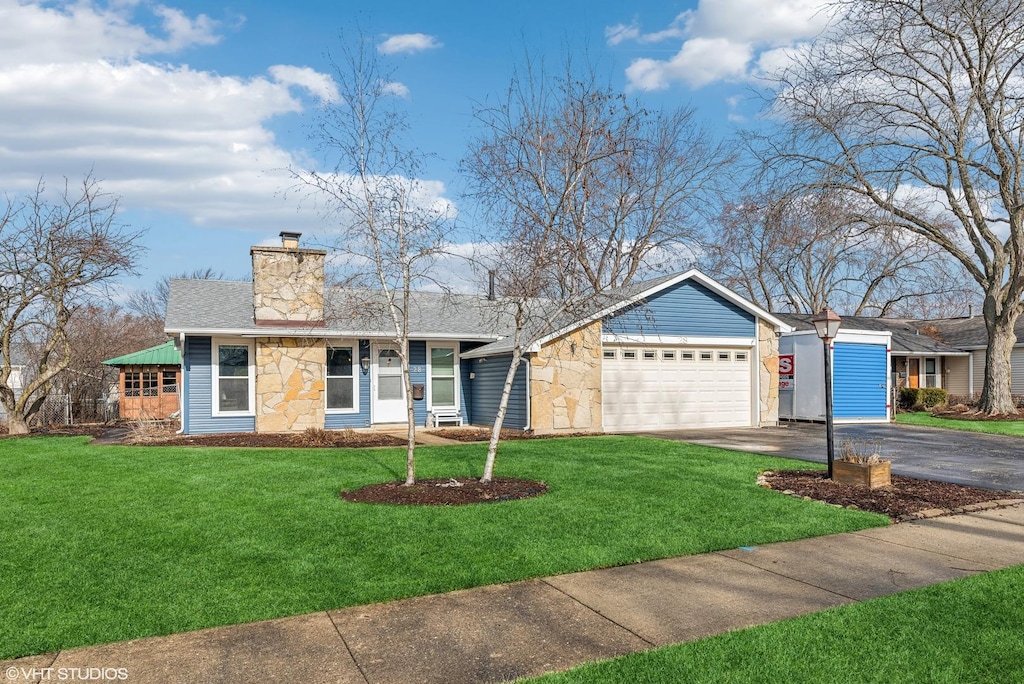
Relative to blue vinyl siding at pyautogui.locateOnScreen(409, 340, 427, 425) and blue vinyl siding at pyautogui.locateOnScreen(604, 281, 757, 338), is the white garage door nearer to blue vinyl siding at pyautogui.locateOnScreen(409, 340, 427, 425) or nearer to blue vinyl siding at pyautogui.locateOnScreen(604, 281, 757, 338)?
blue vinyl siding at pyautogui.locateOnScreen(604, 281, 757, 338)

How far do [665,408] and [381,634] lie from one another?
46.5 feet

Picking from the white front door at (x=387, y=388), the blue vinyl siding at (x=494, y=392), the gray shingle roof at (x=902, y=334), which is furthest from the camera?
the gray shingle roof at (x=902, y=334)

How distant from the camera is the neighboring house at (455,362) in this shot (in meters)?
16.4

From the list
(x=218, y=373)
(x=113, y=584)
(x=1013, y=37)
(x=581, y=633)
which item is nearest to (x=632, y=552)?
(x=581, y=633)

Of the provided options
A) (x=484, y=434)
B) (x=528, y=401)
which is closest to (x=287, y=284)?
(x=484, y=434)

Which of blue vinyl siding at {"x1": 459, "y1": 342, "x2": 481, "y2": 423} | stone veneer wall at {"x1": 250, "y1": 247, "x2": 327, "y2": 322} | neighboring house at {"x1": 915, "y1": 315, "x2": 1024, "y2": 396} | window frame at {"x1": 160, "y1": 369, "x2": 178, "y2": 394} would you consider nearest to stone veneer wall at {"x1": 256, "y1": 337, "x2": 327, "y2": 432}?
stone veneer wall at {"x1": 250, "y1": 247, "x2": 327, "y2": 322}

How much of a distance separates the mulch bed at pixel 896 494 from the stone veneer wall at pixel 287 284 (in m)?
11.6

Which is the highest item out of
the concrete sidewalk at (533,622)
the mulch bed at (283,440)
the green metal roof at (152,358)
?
the green metal roof at (152,358)

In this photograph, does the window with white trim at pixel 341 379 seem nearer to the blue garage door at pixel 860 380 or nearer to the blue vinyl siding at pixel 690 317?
the blue vinyl siding at pixel 690 317

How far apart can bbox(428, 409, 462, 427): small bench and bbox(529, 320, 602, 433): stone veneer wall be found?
3.34 meters

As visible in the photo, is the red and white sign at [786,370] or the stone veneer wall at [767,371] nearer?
the stone veneer wall at [767,371]

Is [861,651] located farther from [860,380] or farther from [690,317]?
[860,380]

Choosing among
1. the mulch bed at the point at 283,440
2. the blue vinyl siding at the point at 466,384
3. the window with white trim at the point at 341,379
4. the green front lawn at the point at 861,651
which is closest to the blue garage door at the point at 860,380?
the blue vinyl siding at the point at 466,384

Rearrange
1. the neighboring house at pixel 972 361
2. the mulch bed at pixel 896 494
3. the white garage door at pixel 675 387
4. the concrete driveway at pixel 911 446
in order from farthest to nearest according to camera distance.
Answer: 1. the neighboring house at pixel 972 361
2. the white garage door at pixel 675 387
3. the concrete driveway at pixel 911 446
4. the mulch bed at pixel 896 494
